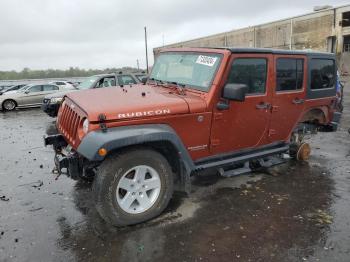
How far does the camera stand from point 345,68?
37.1 m

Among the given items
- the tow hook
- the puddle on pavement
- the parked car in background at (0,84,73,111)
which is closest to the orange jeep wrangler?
the puddle on pavement

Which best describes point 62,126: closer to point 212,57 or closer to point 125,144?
point 125,144

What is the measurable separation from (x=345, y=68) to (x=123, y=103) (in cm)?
3858

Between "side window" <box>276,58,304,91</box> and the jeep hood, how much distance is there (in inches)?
61.6

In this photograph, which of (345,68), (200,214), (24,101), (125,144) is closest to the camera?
(125,144)

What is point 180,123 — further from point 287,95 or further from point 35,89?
point 35,89

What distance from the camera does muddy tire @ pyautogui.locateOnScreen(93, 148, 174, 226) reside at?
379 cm

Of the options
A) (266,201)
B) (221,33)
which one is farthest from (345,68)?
(266,201)

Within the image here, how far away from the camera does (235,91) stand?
13.7ft

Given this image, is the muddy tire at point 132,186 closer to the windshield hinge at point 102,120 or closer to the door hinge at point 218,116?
the windshield hinge at point 102,120

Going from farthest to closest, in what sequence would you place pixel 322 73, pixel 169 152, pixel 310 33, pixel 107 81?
pixel 310 33
pixel 107 81
pixel 322 73
pixel 169 152

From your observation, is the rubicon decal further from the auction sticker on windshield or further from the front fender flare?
the auction sticker on windshield

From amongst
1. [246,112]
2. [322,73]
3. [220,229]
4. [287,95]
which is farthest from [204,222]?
[322,73]

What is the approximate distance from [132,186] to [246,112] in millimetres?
1955
